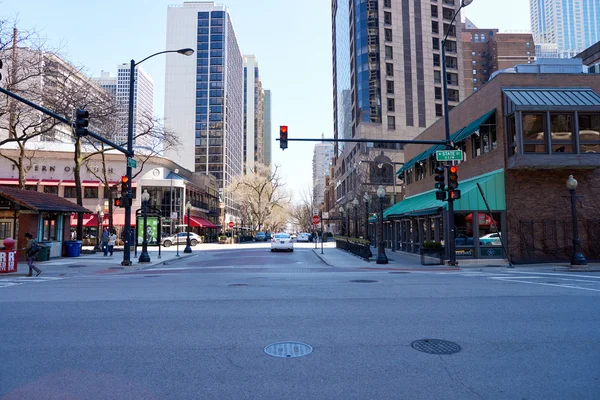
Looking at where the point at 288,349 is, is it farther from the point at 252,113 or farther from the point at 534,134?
the point at 252,113

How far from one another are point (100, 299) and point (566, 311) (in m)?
9.85

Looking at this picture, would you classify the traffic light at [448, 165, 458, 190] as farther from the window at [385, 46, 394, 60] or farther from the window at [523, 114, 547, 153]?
the window at [385, 46, 394, 60]

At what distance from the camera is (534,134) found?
19328 mm

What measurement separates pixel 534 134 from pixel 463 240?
5948mm

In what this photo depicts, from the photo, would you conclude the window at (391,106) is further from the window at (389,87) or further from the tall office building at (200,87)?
the tall office building at (200,87)

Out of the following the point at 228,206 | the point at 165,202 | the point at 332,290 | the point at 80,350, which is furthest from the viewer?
the point at 228,206

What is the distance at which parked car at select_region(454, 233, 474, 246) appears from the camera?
20.7 metres

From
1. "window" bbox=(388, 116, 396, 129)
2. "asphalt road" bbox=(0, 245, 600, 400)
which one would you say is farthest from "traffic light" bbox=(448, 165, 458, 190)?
"window" bbox=(388, 116, 396, 129)

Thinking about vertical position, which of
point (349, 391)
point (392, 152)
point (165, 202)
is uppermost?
point (392, 152)

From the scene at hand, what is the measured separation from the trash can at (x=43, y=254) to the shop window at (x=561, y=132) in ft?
85.5

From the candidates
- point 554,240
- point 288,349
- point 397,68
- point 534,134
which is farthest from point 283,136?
point 397,68

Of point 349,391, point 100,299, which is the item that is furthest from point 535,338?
point 100,299

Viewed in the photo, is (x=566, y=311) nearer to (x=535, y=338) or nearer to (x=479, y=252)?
(x=535, y=338)

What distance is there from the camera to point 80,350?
5605mm
